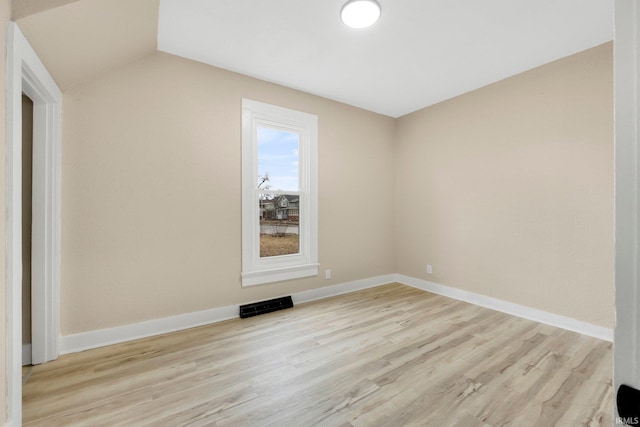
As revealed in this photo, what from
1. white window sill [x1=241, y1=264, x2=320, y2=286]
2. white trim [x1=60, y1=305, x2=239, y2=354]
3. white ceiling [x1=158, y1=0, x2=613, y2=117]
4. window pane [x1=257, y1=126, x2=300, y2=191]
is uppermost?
white ceiling [x1=158, y1=0, x2=613, y2=117]

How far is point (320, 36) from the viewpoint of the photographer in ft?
7.49

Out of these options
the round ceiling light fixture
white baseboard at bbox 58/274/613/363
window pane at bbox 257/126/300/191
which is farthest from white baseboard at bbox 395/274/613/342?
the round ceiling light fixture

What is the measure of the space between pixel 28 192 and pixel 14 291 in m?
1.13

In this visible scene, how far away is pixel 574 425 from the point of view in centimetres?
147

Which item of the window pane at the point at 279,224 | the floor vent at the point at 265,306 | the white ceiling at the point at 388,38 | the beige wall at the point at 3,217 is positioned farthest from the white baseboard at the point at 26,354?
the white ceiling at the point at 388,38

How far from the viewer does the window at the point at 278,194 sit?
9.80 ft

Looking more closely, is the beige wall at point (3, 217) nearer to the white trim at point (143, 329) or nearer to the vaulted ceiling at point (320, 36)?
the vaulted ceiling at point (320, 36)

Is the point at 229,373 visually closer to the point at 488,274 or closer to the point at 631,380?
the point at 631,380

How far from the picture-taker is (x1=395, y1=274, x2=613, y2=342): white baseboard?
245 cm

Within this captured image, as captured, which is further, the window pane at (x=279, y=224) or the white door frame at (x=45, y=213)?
the window pane at (x=279, y=224)

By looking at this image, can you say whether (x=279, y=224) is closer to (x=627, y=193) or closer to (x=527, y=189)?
(x=527, y=189)

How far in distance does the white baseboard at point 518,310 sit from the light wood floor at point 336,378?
113 mm

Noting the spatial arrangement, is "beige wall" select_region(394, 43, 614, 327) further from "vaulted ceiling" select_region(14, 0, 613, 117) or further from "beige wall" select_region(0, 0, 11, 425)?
"beige wall" select_region(0, 0, 11, 425)

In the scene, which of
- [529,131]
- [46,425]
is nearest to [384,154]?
[529,131]
